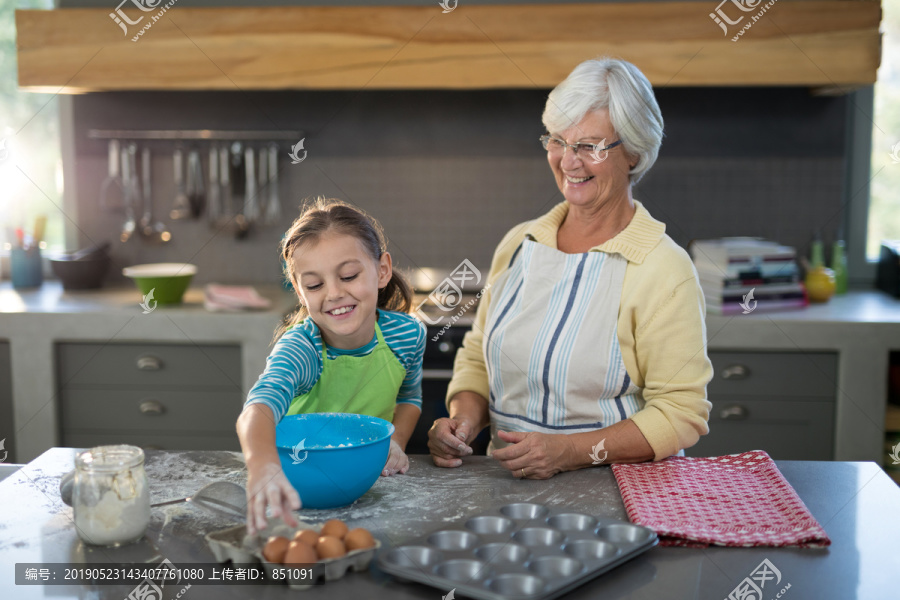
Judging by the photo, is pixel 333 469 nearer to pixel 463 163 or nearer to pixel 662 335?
pixel 662 335

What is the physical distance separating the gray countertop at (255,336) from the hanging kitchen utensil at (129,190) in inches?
16.4

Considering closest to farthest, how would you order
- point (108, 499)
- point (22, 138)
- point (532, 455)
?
point (108, 499), point (532, 455), point (22, 138)

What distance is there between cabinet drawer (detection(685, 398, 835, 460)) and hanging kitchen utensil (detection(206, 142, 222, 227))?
1.92 metres

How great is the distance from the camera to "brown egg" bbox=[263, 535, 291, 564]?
95cm

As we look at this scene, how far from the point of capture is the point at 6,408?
107 inches

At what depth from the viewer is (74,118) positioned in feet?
10.4

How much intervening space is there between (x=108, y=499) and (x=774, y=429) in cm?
210

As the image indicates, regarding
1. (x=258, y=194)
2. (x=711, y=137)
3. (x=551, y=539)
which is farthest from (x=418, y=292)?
(x=551, y=539)

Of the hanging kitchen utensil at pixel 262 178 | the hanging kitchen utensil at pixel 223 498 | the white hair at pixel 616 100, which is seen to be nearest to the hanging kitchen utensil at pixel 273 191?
the hanging kitchen utensil at pixel 262 178

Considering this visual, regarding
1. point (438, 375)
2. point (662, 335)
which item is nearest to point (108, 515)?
point (662, 335)

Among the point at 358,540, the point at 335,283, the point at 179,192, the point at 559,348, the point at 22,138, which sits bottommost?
the point at 358,540

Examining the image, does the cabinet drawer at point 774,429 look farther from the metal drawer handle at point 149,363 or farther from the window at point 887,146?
the metal drawer handle at point 149,363

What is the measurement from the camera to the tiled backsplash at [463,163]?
9.91 ft

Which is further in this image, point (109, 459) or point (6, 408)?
point (6, 408)
